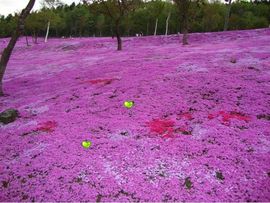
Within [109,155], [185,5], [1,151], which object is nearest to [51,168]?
[109,155]

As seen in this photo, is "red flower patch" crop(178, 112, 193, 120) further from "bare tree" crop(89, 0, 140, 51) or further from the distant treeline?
the distant treeline

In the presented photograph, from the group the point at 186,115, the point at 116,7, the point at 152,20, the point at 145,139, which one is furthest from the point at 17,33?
the point at 152,20

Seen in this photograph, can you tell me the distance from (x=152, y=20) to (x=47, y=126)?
10700cm

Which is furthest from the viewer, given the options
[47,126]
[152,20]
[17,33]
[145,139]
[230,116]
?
[152,20]

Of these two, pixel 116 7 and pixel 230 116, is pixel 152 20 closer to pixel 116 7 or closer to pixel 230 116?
pixel 116 7

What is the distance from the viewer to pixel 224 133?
12641mm

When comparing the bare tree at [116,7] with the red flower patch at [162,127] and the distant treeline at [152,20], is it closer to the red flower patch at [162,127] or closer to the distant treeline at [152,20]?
the red flower patch at [162,127]

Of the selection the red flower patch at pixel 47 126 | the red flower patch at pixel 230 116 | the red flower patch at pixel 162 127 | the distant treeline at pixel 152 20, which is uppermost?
the distant treeline at pixel 152 20

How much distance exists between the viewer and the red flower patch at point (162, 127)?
13133mm

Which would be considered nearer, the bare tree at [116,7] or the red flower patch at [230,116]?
the red flower patch at [230,116]

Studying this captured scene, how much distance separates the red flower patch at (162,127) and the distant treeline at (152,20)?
73.6 m

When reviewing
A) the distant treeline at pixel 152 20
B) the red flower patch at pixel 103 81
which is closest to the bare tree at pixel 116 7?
the red flower patch at pixel 103 81

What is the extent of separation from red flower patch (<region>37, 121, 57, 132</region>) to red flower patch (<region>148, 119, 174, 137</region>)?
4.60m

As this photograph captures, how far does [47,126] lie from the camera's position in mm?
14828
